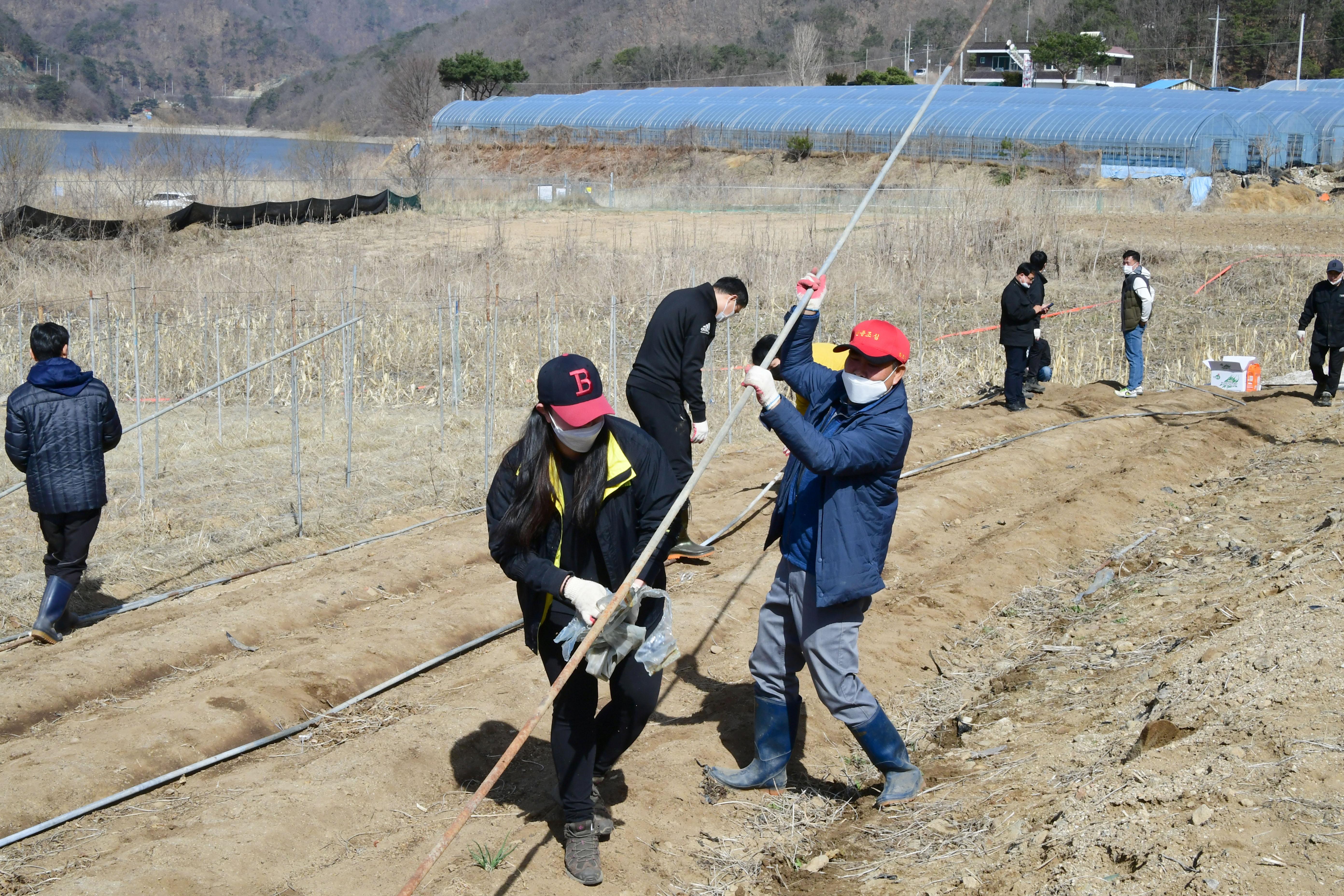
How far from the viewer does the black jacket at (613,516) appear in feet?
12.4

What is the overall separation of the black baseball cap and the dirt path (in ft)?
5.43

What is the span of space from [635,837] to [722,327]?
13.2 meters

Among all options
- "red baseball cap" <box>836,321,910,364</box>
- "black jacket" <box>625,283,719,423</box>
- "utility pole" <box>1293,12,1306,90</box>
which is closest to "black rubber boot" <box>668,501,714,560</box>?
"black jacket" <box>625,283,719,423</box>

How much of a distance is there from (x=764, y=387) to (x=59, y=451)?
15.2 feet

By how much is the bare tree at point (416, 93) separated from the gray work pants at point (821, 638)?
59.3 m

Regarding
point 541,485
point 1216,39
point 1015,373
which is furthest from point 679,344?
point 1216,39

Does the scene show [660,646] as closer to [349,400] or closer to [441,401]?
[349,400]

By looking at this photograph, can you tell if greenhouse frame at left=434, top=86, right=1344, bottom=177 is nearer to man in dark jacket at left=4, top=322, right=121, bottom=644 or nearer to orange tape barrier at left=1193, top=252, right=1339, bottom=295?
orange tape barrier at left=1193, top=252, right=1339, bottom=295

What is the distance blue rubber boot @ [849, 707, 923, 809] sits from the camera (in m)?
4.42

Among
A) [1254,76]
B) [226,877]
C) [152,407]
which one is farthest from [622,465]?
[1254,76]

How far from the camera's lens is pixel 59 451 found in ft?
21.8

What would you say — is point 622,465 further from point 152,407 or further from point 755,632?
point 152,407

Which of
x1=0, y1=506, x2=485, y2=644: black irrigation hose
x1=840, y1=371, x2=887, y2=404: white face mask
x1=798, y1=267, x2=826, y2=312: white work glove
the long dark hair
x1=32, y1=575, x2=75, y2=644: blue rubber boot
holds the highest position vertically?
x1=798, y1=267, x2=826, y2=312: white work glove

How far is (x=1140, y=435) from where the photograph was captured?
39.2ft
